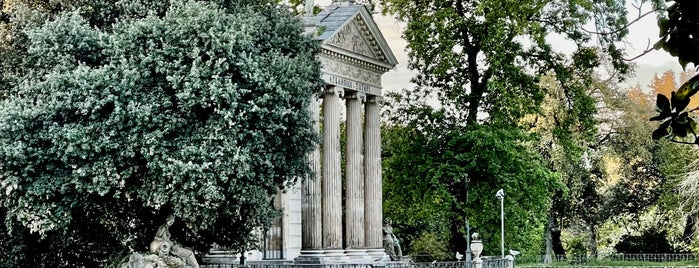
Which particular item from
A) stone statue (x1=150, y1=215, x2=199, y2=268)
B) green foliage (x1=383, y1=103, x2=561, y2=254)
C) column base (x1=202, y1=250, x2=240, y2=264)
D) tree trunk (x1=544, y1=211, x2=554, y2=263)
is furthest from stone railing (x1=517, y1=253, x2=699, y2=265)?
stone statue (x1=150, y1=215, x2=199, y2=268)

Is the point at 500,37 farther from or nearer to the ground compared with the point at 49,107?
farther from the ground

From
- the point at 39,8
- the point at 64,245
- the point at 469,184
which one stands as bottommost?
the point at 64,245

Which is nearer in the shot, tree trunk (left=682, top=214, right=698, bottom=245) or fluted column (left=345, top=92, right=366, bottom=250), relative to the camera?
fluted column (left=345, top=92, right=366, bottom=250)

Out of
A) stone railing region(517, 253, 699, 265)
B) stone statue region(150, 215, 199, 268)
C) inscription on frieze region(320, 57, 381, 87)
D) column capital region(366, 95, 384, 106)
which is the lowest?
stone railing region(517, 253, 699, 265)

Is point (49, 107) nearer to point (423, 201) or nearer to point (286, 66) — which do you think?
point (286, 66)

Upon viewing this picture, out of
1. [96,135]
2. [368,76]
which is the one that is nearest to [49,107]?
[96,135]

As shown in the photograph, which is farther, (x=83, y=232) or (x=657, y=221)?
(x=657, y=221)

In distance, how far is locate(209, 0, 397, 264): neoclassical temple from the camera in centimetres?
Answer: 3075

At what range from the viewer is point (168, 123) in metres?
22.0

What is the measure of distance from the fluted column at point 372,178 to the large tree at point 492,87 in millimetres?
2267

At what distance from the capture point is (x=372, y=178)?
Answer: 3497cm

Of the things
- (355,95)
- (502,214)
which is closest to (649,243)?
(502,214)

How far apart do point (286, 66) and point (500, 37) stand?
13.7 metres

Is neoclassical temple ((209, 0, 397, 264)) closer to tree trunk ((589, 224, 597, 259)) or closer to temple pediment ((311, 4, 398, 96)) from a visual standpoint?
temple pediment ((311, 4, 398, 96))
